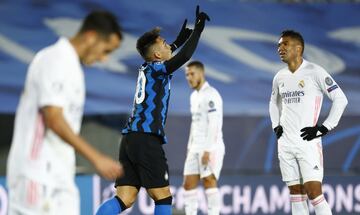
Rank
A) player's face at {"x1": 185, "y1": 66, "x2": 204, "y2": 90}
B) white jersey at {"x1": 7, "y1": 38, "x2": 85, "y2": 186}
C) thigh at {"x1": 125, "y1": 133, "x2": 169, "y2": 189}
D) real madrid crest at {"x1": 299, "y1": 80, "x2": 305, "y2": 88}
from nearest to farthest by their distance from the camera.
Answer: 1. white jersey at {"x1": 7, "y1": 38, "x2": 85, "y2": 186}
2. thigh at {"x1": 125, "y1": 133, "x2": 169, "y2": 189}
3. real madrid crest at {"x1": 299, "y1": 80, "x2": 305, "y2": 88}
4. player's face at {"x1": 185, "y1": 66, "x2": 204, "y2": 90}

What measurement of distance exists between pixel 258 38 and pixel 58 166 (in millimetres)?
9833

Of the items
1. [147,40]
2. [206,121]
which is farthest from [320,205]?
[206,121]

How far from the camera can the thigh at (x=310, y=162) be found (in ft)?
23.0

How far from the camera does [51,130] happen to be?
3707 millimetres

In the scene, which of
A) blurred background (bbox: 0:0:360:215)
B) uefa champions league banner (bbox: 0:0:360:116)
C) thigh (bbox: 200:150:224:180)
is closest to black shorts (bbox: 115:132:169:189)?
thigh (bbox: 200:150:224:180)

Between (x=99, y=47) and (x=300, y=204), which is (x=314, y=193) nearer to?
(x=300, y=204)

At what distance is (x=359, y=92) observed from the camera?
12.9 meters

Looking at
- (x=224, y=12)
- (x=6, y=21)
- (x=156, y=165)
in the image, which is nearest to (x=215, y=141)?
(x=156, y=165)

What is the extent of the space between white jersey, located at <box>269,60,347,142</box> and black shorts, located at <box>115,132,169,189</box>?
147 cm

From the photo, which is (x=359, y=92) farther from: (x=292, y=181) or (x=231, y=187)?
(x=292, y=181)

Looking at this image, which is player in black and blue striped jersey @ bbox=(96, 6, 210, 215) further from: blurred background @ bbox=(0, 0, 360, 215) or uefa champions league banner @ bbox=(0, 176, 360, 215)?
blurred background @ bbox=(0, 0, 360, 215)

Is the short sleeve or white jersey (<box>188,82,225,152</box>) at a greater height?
white jersey (<box>188,82,225,152</box>)

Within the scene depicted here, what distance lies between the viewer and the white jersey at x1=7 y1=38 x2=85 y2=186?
3725mm

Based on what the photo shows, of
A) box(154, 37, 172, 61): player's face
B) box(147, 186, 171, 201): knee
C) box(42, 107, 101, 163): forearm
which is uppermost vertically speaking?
box(154, 37, 172, 61): player's face
